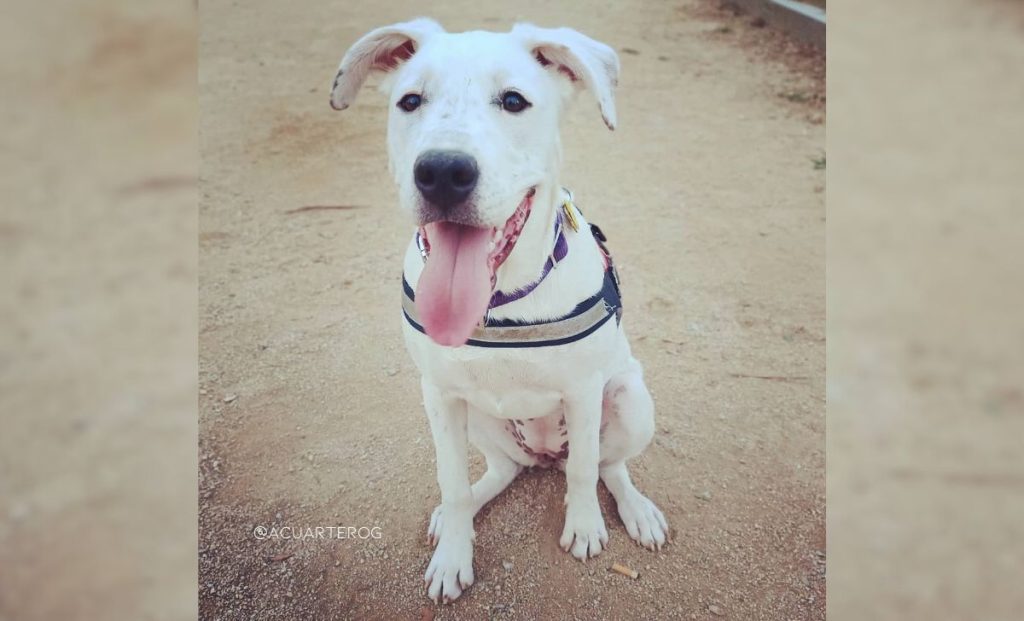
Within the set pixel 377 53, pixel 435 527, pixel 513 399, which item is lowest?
pixel 435 527

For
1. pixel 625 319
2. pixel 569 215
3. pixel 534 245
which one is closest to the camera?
pixel 534 245

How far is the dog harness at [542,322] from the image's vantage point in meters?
1.61

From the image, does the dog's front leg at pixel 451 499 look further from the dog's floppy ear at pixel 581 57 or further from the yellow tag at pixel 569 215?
the dog's floppy ear at pixel 581 57

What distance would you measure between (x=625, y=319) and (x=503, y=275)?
1.53 meters

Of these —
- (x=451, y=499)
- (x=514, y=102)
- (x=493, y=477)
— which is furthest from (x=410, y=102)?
(x=493, y=477)

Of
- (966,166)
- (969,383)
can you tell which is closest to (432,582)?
(969,383)

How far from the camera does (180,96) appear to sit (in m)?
2.12

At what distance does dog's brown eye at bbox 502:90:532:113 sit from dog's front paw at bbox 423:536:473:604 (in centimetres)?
128

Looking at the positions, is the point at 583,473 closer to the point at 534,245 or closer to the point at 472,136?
the point at 534,245

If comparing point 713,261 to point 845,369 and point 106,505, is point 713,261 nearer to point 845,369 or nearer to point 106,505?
point 845,369

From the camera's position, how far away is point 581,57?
1.50 meters

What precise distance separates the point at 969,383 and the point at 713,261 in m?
1.59

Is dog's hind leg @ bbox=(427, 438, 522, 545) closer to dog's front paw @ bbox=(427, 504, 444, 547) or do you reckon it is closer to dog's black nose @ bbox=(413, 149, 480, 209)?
dog's front paw @ bbox=(427, 504, 444, 547)

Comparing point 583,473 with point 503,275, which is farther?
point 583,473
